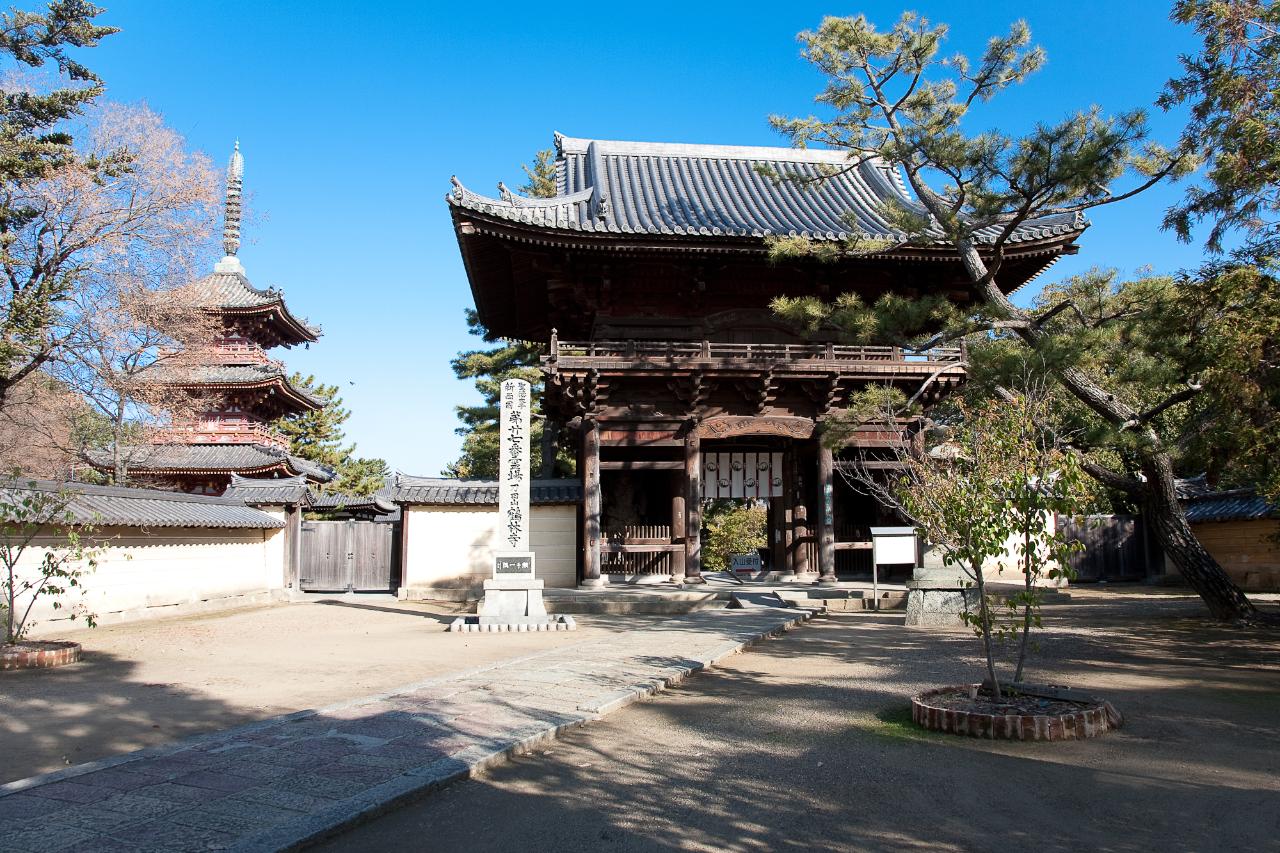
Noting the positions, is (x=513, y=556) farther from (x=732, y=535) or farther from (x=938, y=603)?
(x=732, y=535)

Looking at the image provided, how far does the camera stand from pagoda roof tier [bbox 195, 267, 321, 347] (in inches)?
1051

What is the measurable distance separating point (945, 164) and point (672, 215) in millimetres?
7879

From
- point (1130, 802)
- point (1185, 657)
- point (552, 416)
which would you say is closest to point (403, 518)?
point (552, 416)

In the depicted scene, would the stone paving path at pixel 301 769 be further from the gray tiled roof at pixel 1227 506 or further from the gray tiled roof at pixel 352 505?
the gray tiled roof at pixel 1227 506

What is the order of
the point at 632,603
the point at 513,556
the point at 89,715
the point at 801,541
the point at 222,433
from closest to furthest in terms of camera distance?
the point at 89,715 → the point at 513,556 → the point at 632,603 → the point at 801,541 → the point at 222,433

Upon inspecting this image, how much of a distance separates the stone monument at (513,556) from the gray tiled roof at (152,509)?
493 cm

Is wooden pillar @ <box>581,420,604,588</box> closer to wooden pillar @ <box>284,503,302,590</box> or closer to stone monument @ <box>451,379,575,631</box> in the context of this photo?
stone monument @ <box>451,379,575,631</box>

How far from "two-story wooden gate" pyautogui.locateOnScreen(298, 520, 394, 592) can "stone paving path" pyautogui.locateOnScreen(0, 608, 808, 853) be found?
13963 millimetres

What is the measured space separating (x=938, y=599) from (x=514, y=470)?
652cm

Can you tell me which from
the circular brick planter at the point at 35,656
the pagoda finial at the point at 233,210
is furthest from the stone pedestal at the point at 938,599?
the pagoda finial at the point at 233,210

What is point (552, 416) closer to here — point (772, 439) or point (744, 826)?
point (772, 439)

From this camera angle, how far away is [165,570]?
1445 cm

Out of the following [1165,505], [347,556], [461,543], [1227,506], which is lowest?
[347,556]

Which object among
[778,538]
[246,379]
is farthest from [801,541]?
[246,379]
